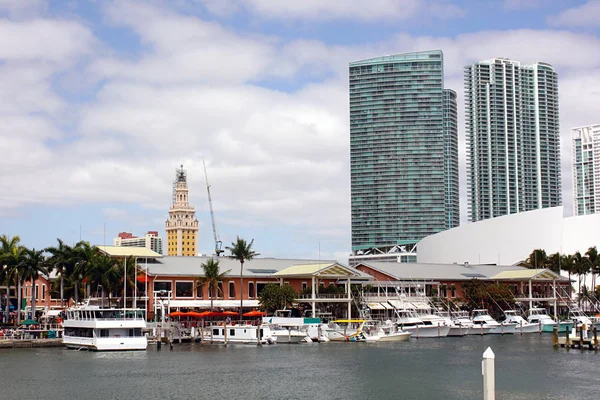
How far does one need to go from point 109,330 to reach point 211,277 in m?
28.2

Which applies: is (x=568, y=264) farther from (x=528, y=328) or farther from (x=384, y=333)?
(x=384, y=333)

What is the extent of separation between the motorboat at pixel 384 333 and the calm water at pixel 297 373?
941 centimetres

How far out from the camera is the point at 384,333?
378ft

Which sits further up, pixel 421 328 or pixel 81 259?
pixel 81 259

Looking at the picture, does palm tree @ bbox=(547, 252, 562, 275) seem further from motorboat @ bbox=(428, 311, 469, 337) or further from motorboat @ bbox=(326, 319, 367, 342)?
motorboat @ bbox=(326, 319, 367, 342)

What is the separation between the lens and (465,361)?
86.8 m

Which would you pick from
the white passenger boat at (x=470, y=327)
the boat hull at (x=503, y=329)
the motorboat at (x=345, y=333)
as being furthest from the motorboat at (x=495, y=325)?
the motorboat at (x=345, y=333)

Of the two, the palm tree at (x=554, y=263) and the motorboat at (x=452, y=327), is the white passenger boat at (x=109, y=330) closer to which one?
the motorboat at (x=452, y=327)

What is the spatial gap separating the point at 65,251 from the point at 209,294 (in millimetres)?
22470

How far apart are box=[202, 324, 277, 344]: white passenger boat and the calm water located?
5441 mm

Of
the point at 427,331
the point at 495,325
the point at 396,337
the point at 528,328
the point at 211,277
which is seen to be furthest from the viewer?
the point at 528,328

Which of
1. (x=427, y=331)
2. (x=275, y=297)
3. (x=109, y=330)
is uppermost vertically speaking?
(x=275, y=297)

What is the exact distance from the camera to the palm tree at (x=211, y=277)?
405 ft

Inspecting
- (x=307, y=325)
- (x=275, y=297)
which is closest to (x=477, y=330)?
(x=307, y=325)
